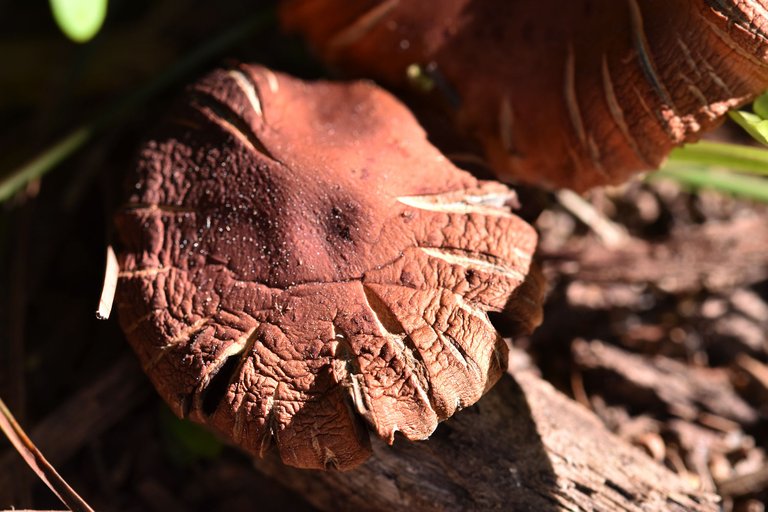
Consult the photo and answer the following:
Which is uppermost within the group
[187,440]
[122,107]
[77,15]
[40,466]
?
[77,15]

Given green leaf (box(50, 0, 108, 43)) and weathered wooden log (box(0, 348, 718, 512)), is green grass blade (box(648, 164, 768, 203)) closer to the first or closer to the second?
weathered wooden log (box(0, 348, 718, 512))

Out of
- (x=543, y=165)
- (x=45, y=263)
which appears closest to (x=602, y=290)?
(x=543, y=165)

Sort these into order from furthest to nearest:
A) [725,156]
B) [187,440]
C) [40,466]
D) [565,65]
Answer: [187,440], [725,156], [565,65], [40,466]

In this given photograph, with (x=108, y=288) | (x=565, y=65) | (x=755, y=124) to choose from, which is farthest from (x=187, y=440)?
(x=755, y=124)

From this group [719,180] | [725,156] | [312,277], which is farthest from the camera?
[719,180]

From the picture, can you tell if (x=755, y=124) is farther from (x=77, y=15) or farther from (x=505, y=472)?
(x=77, y=15)

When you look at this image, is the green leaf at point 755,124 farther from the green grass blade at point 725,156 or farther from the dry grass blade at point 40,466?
the dry grass blade at point 40,466
